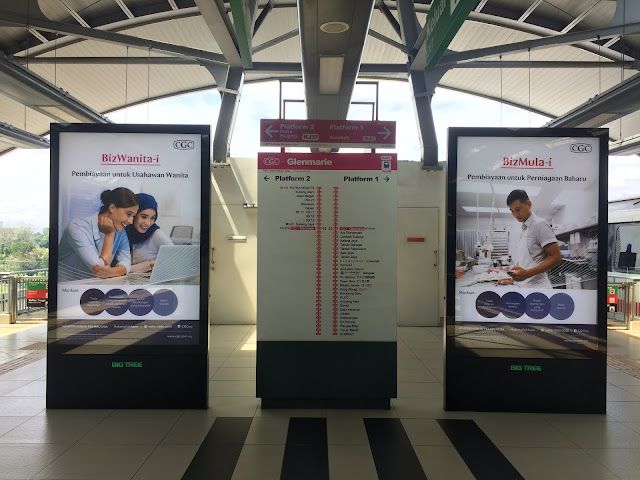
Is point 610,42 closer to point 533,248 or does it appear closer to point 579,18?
point 579,18

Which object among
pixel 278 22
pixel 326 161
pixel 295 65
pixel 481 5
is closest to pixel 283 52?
pixel 278 22

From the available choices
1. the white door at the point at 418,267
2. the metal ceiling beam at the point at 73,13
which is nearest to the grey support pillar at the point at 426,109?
the white door at the point at 418,267

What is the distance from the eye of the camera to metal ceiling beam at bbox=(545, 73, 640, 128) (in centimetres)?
597

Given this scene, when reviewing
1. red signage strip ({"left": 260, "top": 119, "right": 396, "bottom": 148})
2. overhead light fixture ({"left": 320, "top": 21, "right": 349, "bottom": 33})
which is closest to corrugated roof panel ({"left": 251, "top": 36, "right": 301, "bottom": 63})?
overhead light fixture ({"left": 320, "top": 21, "right": 349, "bottom": 33})

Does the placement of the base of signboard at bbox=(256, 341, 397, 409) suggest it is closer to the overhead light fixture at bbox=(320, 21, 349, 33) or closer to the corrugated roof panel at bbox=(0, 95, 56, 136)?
the overhead light fixture at bbox=(320, 21, 349, 33)

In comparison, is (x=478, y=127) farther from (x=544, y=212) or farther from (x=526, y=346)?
(x=526, y=346)

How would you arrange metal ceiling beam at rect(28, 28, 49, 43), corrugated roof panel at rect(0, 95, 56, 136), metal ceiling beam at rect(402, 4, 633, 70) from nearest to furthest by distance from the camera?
metal ceiling beam at rect(28, 28, 49, 43)
metal ceiling beam at rect(402, 4, 633, 70)
corrugated roof panel at rect(0, 95, 56, 136)

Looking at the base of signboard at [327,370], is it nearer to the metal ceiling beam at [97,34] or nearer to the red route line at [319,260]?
the red route line at [319,260]

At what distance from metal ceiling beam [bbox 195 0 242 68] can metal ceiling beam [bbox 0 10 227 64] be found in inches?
23.0

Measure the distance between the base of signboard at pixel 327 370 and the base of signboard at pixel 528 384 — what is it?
24.6 inches

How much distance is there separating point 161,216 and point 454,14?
2.86 meters

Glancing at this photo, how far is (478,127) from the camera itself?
432cm

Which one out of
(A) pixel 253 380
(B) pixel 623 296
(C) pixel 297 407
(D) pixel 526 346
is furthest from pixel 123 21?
(B) pixel 623 296

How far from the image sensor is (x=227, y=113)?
31.6ft
